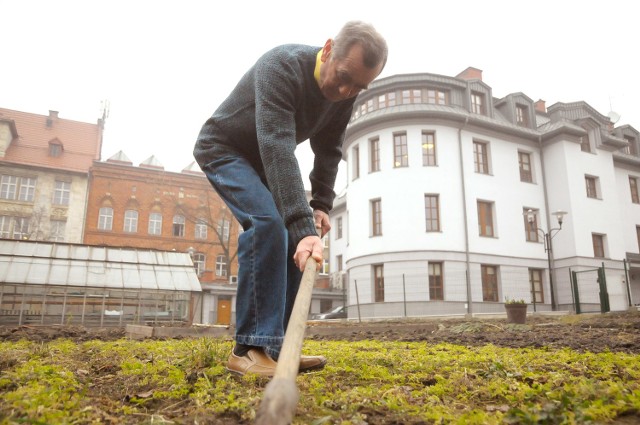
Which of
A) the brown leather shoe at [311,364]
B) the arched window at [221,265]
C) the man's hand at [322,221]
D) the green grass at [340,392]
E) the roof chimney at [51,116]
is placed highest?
the roof chimney at [51,116]

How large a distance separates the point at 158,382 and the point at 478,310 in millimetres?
21100

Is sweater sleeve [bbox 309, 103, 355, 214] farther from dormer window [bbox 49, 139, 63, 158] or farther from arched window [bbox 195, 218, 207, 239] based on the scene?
dormer window [bbox 49, 139, 63, 158]

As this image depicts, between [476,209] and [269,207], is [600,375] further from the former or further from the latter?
[476,209]

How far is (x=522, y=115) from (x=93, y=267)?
24356 millimetres

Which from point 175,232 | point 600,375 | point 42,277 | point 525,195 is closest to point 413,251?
point 525,195

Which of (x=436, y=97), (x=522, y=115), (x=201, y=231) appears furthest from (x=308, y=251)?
(x=201, y=231)

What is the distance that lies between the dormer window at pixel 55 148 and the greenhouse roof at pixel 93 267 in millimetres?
27790

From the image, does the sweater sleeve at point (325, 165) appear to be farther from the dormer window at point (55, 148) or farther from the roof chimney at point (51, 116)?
the roof chimney at point (51, 116)

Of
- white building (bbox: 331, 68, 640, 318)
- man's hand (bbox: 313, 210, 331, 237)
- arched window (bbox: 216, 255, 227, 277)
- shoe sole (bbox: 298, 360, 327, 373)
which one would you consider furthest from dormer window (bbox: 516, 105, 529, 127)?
shoe sole (bbox: 298, 360, 327, 373)

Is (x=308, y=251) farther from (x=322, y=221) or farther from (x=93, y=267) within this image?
(x=93, y=267)

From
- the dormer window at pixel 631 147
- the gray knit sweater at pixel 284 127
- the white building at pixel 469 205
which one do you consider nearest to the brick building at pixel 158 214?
the white building at pixel 469 205

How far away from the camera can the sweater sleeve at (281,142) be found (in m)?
2.24

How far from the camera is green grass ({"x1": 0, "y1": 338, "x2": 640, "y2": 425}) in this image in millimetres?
1605

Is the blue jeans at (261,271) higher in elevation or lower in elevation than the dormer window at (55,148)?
lower
